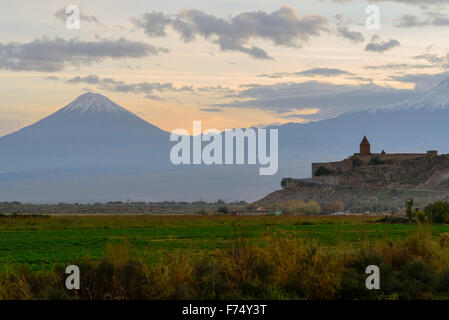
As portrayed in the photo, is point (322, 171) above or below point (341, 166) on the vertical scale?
below

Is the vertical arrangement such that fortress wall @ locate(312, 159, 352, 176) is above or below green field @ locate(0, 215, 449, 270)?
above

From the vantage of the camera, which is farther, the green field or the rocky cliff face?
the rocky cliff face

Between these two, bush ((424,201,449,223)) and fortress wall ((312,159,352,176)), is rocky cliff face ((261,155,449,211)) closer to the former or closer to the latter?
fortress wall ((312,159,352,176))

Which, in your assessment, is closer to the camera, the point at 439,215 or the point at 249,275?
the point at 249,275

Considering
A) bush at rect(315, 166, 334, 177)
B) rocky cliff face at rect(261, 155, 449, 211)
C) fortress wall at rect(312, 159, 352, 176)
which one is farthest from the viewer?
bush at rect(315, 166, 334, 177)

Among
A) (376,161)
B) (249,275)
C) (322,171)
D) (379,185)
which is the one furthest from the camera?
(322,171)

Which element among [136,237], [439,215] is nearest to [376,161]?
[439,215]

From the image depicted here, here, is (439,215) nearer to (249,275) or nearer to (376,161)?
(249,275)

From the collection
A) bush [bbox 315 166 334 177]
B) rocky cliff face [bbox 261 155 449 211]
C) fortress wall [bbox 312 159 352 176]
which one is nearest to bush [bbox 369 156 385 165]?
rocky cliff face [bbox 261 155 449 211]

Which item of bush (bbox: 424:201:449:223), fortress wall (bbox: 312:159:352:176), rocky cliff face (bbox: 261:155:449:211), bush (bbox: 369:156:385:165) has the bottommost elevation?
bush (bbox: 424:201:449:223)

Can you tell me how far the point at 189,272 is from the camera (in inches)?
521

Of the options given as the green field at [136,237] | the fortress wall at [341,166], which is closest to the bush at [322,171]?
the fortress wall at [341,166]
